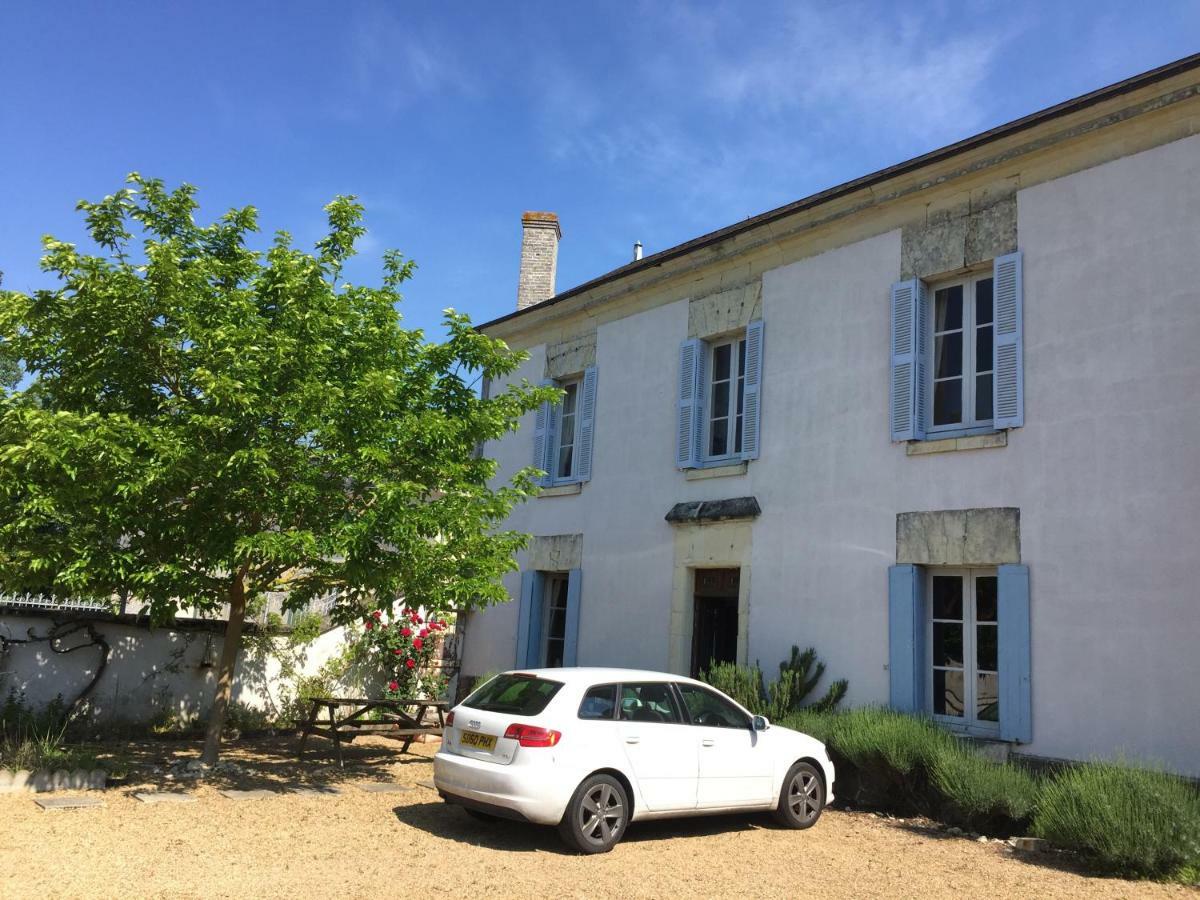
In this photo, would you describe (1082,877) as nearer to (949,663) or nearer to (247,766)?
(949,663)

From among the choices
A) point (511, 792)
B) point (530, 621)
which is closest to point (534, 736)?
point (511, 792)

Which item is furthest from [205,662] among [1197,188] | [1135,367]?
[1197,188]

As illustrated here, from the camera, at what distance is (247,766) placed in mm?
9922

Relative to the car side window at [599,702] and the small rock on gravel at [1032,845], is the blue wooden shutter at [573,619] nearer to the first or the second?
the car side window at [599,702]

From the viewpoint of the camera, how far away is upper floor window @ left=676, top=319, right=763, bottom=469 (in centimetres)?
1169

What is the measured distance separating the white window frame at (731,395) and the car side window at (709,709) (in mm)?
4313

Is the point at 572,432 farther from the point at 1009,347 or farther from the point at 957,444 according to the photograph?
the point at 1009,347

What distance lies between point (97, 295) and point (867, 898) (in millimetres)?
7377

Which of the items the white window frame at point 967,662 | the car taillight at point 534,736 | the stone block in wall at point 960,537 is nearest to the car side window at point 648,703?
the car taillight at point 534,736

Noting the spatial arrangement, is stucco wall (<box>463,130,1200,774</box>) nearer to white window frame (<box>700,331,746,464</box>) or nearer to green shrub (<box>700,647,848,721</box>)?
green shrub (<box>700,647,848,721</box>)

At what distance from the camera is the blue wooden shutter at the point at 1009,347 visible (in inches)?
358

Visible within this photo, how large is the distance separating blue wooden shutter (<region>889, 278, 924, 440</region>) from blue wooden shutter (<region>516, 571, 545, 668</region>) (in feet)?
20.7

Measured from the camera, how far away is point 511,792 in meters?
6.67

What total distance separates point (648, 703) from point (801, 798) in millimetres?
1745
